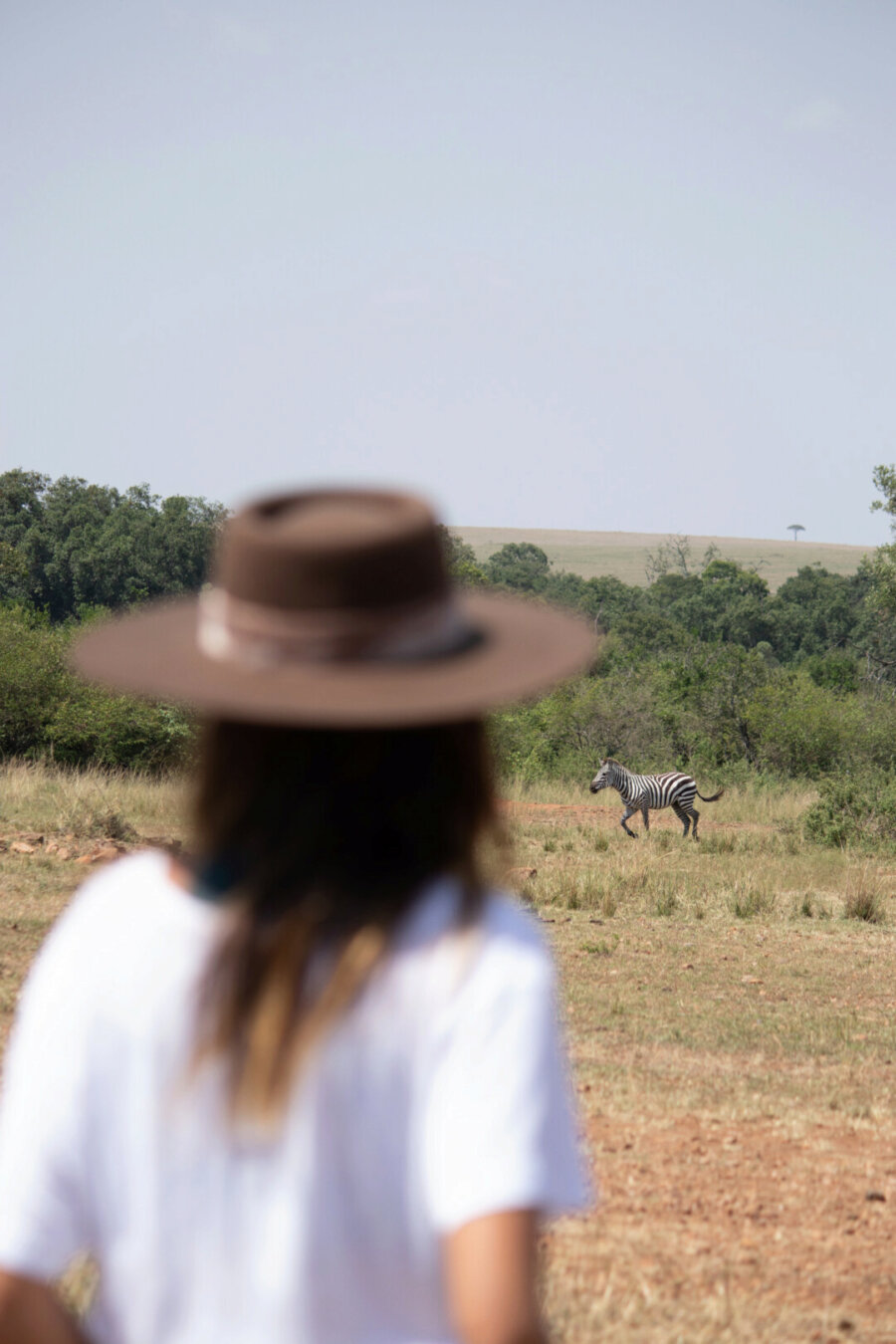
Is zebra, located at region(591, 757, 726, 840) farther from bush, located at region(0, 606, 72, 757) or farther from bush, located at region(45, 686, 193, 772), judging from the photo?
bush, located at region(0, 606, 72, 757)

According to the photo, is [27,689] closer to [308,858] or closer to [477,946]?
[308,858]

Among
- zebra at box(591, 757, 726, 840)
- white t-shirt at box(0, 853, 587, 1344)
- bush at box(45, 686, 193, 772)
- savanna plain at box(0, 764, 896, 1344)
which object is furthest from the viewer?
bush at box(45, 686, 193, 772)

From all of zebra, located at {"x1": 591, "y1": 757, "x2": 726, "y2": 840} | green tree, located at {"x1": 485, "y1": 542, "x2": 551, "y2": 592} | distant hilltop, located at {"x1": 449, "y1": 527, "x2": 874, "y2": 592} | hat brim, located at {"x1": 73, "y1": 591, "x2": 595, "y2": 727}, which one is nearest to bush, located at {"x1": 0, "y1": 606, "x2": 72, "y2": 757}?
zebra, located at {"x1": 591, "y1": 757, "x2": 726, "y2": 840}

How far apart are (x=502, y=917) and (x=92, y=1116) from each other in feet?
1.38

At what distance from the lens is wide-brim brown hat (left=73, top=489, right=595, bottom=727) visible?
1063 mm

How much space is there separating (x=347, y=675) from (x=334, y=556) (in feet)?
0.36

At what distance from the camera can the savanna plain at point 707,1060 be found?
389 centimetres

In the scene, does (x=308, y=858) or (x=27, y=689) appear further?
(x=27, y=689)

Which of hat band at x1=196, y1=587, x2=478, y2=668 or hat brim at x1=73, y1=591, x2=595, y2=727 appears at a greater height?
hat band at x1=196, y1=587, x2=478, y2=668

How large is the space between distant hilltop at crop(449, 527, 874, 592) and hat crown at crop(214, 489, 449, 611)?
366 feet

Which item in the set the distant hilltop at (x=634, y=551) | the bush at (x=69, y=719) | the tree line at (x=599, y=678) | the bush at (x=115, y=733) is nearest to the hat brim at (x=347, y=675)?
the tree line at (x=599, y=678)

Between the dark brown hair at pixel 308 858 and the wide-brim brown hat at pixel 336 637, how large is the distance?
0.06 meters

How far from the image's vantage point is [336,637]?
108 centimetres

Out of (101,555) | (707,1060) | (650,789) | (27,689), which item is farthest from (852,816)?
(101,555)
